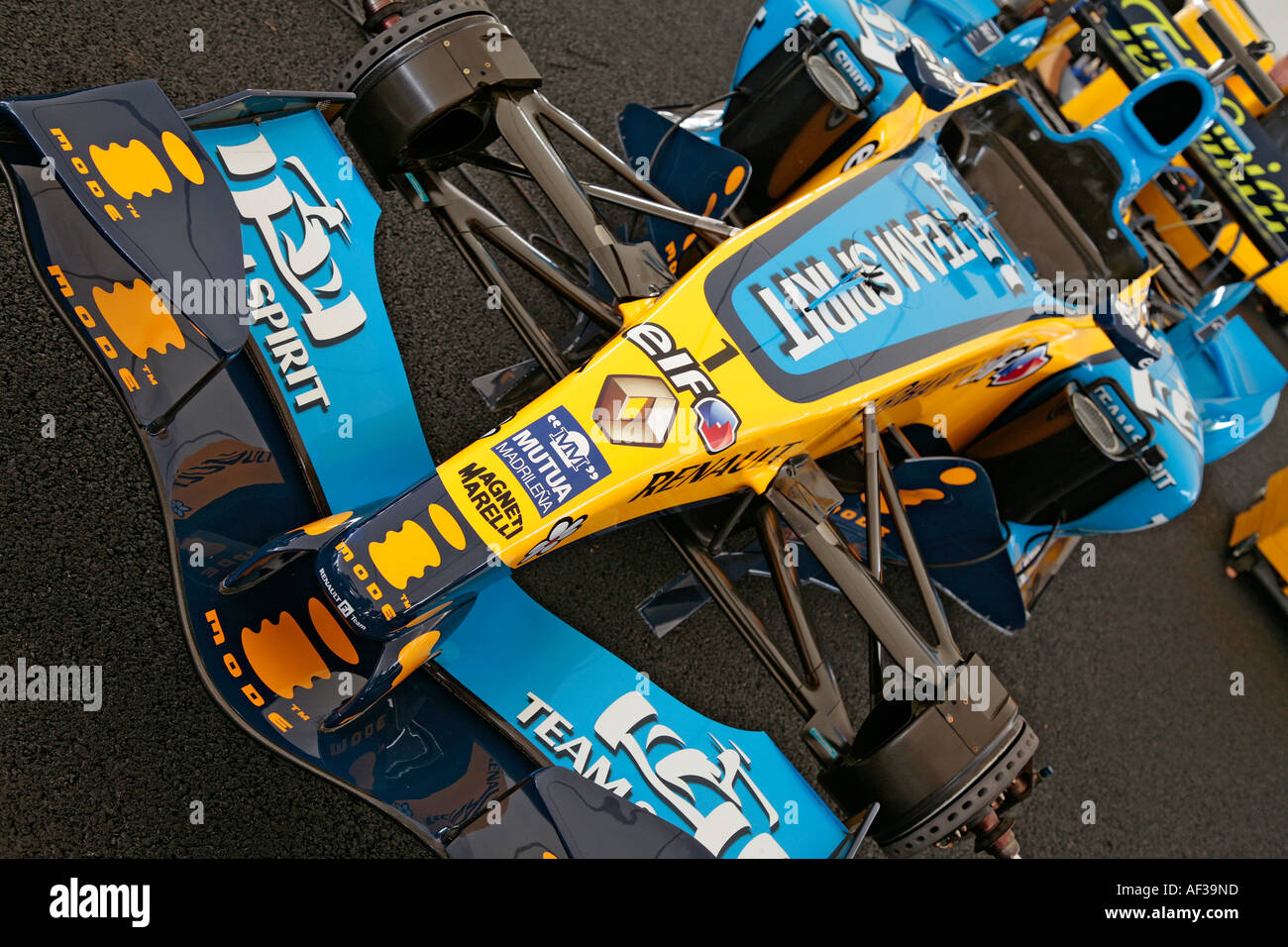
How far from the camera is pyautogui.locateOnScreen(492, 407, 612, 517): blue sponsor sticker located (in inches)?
64.2

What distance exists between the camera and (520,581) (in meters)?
2.47

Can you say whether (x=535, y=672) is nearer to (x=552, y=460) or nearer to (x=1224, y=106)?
(x=552, y=460)

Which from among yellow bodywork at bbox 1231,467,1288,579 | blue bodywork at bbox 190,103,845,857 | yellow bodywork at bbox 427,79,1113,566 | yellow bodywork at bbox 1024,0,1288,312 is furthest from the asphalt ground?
yellow bodywork at bbox 1024,0,1288,312

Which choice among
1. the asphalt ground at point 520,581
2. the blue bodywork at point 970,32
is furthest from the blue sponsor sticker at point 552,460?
the blue bodywork at point 970,32

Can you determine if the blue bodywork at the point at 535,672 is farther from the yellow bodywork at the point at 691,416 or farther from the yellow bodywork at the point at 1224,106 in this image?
the yellow bodywork at the point at 1224,106

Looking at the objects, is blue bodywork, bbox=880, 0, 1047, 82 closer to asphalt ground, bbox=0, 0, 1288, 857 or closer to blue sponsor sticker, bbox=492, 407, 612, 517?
asphalt ground, bbox=0, 0, 1288, 857

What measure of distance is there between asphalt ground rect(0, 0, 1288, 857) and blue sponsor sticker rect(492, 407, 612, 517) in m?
0.60

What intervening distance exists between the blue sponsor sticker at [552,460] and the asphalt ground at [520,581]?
600 mm

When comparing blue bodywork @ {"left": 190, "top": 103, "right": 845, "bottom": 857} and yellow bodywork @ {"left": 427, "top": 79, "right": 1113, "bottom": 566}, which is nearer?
yellow bodywork @ {"left": 427, "top": 79, "right": 1113, "bottom": 566}

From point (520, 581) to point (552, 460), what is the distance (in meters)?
0.90

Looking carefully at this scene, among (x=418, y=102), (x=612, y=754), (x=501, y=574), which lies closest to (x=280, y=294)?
(x=418, y=102)

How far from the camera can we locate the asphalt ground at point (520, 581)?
6.31 ft

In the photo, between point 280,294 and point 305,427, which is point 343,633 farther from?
point 280,294

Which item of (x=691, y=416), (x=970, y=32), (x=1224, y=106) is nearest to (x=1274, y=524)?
(x=1224, y=106)
